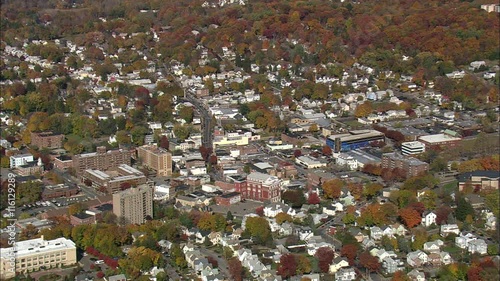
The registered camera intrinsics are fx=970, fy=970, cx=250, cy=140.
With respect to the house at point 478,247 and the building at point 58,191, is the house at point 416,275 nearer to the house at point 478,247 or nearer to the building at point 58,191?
the house at point 478,247

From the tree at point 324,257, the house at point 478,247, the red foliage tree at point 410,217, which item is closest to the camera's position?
the tree at point 324,257

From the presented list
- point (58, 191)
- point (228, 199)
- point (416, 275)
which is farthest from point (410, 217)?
point (58, 191)

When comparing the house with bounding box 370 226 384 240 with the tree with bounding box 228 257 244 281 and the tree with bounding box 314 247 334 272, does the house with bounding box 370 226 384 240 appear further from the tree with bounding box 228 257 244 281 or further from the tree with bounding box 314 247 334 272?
the tree with bounding box 228 257 244 281

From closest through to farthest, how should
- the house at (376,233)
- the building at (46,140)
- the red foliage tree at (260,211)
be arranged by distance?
the house at (376,233), the red foliage tree at (260,211), the building at (46,140)

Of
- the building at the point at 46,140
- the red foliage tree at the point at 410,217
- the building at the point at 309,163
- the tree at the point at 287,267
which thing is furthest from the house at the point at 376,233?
the building at the point at 46,140

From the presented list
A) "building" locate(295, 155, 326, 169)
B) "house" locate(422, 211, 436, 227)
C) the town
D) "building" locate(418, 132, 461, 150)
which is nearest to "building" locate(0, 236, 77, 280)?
the town

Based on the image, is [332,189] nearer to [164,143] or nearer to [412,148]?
[412,148]
